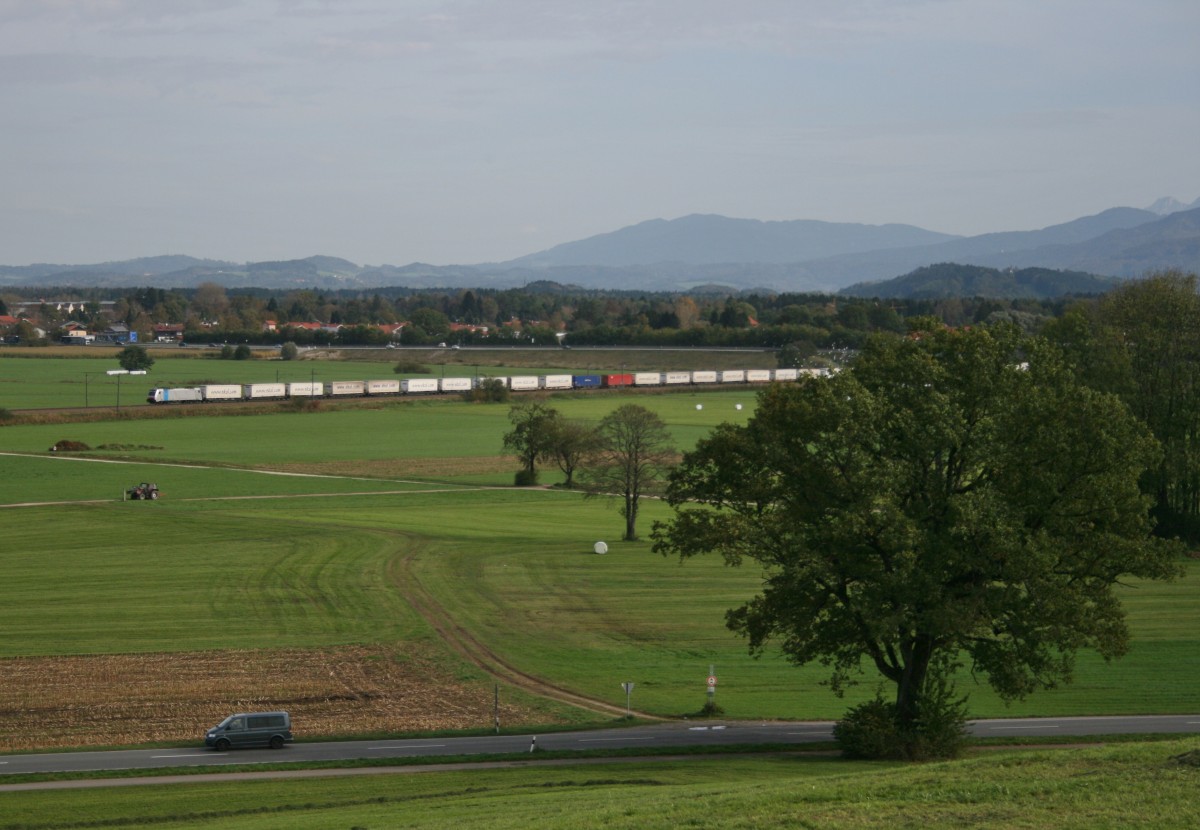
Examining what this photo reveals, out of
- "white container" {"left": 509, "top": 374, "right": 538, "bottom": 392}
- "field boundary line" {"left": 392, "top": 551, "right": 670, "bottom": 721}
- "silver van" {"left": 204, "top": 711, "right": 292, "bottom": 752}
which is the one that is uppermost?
"white container" {"left": 509, "top": 374, "right": 538, "bottom": 392}

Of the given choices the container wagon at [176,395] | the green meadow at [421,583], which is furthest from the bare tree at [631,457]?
the container wagon at [176,395]

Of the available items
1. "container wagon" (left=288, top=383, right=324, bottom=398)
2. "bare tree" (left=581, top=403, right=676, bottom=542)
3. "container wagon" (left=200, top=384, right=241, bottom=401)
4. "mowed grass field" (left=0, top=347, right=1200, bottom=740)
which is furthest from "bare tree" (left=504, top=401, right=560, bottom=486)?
"container wagon" (left=288, top=383, right=324, bottom=398)

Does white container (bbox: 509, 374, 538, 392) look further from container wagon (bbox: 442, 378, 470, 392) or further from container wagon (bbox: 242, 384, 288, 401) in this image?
container wagon (bbox: 242, 384, 288, 401)

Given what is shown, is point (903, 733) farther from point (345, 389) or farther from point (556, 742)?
point (345, 389)

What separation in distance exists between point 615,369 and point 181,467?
110 meters

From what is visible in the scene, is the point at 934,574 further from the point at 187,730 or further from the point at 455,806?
the point at 187,730

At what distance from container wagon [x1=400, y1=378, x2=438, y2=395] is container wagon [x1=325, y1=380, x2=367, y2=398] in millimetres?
4560

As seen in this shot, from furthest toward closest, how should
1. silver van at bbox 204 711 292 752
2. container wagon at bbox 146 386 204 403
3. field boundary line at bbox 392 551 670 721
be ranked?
container wagon at bbox 146 386 204 403
field boundary line at bbox 392 551 670 721
silver van at bbox 204 711 292 752

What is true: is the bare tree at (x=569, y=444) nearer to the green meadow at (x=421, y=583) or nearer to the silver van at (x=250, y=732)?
the green meadow at (x=421, y=583)

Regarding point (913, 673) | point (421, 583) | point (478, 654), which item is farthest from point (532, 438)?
point (913, 673)

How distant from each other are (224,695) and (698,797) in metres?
18.2

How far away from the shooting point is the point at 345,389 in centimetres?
14675

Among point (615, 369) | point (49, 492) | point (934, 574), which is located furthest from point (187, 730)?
point (615, 369)

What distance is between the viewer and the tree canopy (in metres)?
28.2
